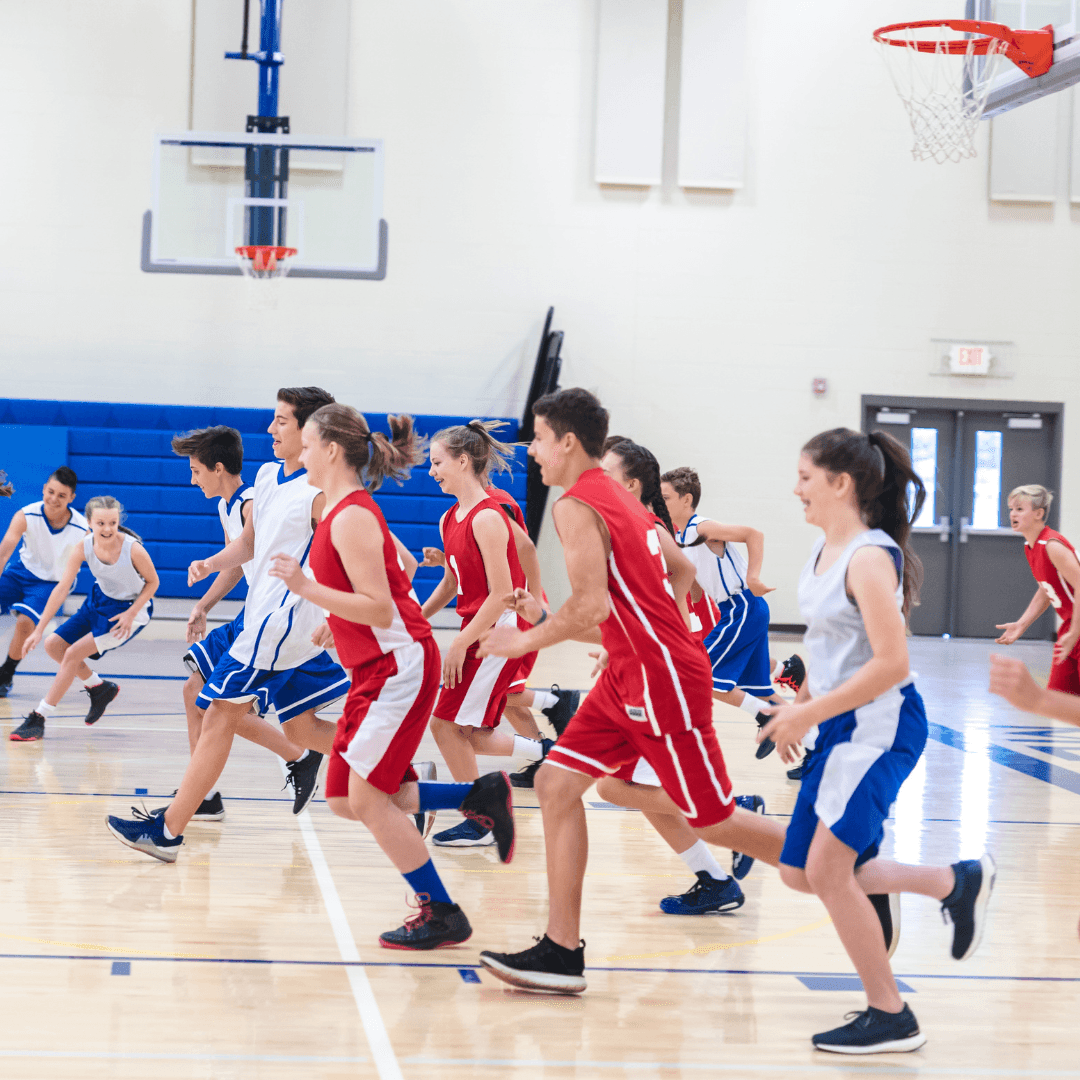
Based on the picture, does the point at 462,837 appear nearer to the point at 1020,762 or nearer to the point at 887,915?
the point at 887,915

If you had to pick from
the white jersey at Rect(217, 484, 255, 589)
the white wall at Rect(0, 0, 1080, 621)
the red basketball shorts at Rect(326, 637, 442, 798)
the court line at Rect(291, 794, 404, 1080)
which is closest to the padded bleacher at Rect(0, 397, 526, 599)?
the white wall at Rect(0, 0, 1080, 621)

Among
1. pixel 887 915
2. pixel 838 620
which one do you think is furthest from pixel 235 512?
pixel 887 915

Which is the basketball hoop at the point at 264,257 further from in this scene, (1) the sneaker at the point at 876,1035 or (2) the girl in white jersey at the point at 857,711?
(1) the sneaker at the point at 876,1035

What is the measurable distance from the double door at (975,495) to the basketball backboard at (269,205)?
5.58 metres

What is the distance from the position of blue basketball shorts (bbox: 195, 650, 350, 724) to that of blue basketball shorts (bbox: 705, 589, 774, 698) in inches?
85.0

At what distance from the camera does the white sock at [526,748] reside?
4715 mm

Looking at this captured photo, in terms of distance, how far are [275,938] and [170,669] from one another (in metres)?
5.48

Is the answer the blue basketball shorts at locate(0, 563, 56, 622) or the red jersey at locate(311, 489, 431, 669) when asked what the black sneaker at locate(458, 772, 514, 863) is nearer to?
the red jersey at locate(311, 489, 431, 669)

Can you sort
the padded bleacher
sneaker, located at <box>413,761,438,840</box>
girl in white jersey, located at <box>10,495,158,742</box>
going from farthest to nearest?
1. the padded bleacher
2. girl in white jersey, located at <box>10,495,158,742</box>
3. sneaker, located at <box>413,761,438,840</box>

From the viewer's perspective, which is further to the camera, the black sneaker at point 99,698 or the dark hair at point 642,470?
the black sneaker at point 99,698

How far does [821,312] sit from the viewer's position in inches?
483

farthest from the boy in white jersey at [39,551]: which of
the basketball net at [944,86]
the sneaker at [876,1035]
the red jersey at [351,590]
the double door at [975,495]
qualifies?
the double door at [975,495]

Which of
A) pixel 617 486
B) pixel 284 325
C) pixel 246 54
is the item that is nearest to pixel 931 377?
pixel 284 325

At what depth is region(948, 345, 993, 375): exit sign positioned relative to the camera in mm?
12328
